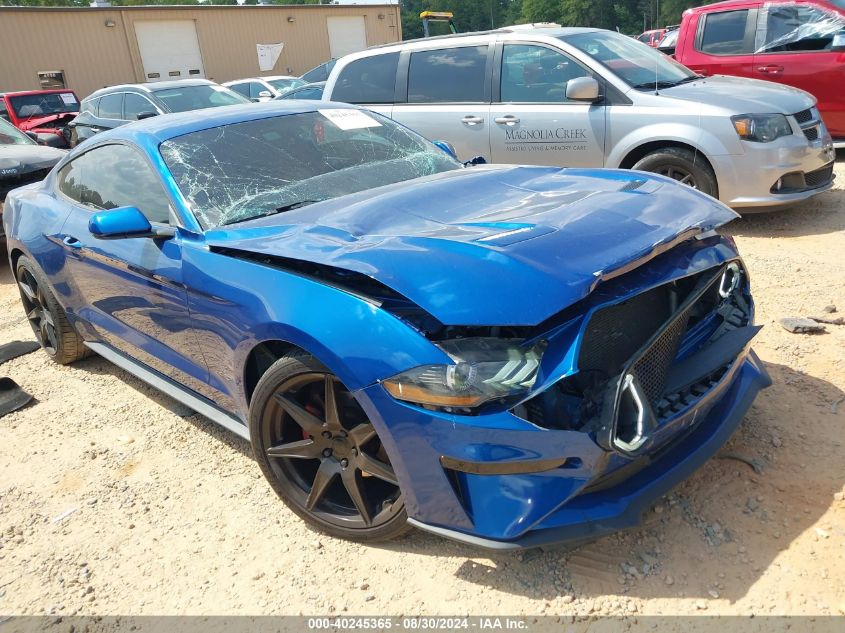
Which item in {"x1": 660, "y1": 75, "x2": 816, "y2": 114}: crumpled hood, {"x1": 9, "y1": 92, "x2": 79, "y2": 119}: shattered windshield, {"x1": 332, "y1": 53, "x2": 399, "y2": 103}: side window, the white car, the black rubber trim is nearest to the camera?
the black rubber trim

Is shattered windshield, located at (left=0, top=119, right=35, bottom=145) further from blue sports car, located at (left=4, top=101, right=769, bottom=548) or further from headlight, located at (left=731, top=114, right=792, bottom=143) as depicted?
headlight, located at (left=731, top=114, right=792, bottom=143)

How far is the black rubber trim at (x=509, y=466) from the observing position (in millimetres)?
2023

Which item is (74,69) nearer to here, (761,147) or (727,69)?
(727,69)

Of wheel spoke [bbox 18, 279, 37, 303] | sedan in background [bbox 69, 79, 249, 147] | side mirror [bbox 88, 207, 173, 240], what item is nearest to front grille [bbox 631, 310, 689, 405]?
side mirror [bbox 88, 207, 173, 240]

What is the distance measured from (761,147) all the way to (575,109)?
1555 millimetres

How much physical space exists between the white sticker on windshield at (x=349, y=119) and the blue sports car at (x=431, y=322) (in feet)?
0.64

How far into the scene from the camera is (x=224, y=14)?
89.7 feet

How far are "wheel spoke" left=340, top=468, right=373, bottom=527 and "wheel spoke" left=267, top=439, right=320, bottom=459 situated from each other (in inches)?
5.9

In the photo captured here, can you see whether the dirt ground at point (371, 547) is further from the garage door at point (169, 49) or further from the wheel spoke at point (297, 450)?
the garage door at point (169, 49)

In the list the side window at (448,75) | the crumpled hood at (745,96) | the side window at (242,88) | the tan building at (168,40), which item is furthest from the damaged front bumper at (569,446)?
the tan building at (168,40)

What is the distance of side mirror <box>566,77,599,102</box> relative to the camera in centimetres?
574

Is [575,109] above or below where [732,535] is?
above

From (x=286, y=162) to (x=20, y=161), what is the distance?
555cm

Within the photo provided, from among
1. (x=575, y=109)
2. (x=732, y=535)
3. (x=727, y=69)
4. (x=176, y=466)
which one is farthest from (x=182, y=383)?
(x=727, y=69)
